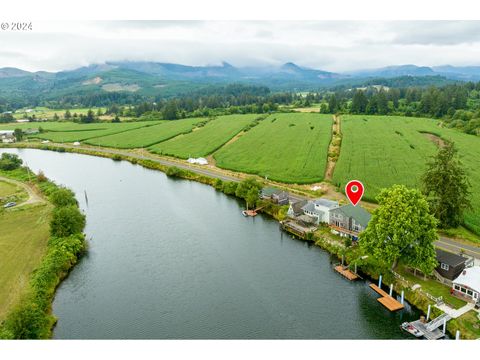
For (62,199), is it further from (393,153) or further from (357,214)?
(393,153)

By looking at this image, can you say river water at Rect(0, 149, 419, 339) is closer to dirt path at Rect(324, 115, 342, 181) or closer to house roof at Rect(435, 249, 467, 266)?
house roof at Rect(435, 249, 467, 266)

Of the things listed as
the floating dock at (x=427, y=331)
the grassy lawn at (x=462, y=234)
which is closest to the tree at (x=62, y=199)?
the floating dock at (x=427, y=331)

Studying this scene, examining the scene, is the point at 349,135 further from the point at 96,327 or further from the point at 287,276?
the point at 96,327

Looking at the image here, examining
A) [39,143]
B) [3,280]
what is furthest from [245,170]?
[39,143]

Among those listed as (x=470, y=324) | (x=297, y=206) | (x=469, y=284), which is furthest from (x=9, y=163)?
(x=470, y=324)

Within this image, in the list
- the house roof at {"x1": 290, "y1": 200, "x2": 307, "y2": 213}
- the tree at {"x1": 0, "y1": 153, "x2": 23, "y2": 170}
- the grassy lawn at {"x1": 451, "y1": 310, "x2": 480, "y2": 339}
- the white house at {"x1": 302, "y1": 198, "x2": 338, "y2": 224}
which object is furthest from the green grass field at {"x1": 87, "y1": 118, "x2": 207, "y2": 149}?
the grassy lawn at {"x1": 451, "y1": 310, "x2": 480, "y2": 339}

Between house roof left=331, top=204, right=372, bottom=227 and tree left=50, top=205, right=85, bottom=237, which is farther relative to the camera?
tree left=50, top=205, right=85, bottom=237
